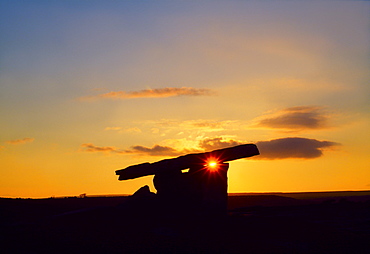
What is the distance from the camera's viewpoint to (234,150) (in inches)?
787

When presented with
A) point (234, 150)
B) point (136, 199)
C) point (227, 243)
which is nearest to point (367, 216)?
point (234, 150)

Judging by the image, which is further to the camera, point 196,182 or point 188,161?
point 196,182

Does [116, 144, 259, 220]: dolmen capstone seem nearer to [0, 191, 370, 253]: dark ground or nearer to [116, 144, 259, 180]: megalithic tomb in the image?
[116, 144, 259, 180]: megalithic tomb

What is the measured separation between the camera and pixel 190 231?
1600 cm

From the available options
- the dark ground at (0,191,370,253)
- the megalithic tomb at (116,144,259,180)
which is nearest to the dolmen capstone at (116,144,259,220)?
the megalithic tomb at (116,144,259,180)

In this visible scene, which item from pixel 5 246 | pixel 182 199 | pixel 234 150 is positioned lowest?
pixel 5 246

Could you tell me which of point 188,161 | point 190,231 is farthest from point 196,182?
point 190,231

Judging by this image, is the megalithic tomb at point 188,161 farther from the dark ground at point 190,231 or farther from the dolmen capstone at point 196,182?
the dark ground at point 190,231

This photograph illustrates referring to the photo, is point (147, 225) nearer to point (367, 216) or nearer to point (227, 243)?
point (227, 243)

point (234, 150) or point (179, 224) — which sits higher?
point (234, 150)

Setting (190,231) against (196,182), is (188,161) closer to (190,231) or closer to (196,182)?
(196,182)

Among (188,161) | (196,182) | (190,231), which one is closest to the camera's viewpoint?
(190,231)

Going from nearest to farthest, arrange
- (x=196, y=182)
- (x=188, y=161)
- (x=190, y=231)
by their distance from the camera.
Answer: (x=190, y=231) → (x=188, y=161) → (x=196, y=182)

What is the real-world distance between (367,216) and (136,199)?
974 cm
